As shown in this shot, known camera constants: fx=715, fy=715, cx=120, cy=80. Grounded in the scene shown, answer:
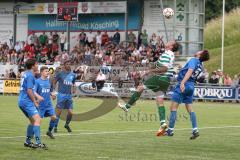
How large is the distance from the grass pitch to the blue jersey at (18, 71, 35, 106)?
0.99m

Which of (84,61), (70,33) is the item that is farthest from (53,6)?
(84,61)

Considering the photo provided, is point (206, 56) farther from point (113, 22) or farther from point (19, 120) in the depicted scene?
point (113, 22)

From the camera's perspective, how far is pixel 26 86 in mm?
14844

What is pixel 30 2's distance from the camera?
54.3m

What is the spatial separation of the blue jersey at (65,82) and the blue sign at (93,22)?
28.0m

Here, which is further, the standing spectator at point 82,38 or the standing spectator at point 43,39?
the standing spectator at point 43,39

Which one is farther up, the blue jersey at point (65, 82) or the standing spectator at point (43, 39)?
the standing spectator at point (43, 39)

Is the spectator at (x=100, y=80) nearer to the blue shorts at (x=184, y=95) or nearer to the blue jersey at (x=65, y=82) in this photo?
the blue jersey at (x=65, y=82)

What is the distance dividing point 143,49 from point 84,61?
4.15m

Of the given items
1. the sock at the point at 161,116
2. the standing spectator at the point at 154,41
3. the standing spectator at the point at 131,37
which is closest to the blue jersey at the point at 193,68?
the sock at the point at 161,116

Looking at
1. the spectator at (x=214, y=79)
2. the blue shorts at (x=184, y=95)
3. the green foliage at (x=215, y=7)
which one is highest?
the green foliage at (x=215, y=7)

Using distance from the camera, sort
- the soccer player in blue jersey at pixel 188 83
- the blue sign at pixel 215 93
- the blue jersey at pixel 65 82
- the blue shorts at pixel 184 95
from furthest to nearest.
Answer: the blue sign at pixel 215 93, the blue jersey at pixel 65 82, the blue shorts at pixel 184 95, the soccer player in blue jersey at pixel 188 83

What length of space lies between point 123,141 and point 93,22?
3525 centimetres

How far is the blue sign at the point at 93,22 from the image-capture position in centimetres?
4984
